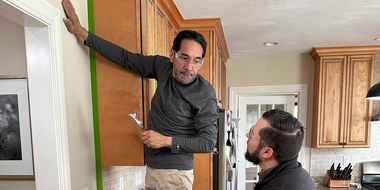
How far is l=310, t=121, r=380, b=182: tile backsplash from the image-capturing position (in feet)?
10.6

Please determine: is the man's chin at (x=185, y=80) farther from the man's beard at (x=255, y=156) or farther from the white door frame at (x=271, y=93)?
the white door frame at (x=271, y=93)

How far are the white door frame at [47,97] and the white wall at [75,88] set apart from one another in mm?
61

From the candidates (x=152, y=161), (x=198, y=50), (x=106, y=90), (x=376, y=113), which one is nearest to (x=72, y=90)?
(x=106, y=90)

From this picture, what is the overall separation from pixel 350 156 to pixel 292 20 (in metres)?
2.39

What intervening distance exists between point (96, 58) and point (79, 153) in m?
0.49

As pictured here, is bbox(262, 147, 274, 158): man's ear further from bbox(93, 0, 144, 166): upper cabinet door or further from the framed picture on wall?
the framed picture on wall

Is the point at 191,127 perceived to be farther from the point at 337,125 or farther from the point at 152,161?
the point at 337,125

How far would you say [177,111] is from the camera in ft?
3.60

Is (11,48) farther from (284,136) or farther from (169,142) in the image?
(284,136)

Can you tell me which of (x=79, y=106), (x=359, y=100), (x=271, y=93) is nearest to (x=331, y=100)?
(x=359, y=100)

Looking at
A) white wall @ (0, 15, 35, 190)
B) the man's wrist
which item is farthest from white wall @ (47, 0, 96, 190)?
the man's wrist

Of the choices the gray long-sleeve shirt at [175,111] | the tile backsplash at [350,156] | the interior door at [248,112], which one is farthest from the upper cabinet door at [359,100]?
the gray long-sleeve shirt at [175,111]

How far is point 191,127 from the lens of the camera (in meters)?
1.14

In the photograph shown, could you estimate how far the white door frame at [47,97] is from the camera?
3.12 ft
